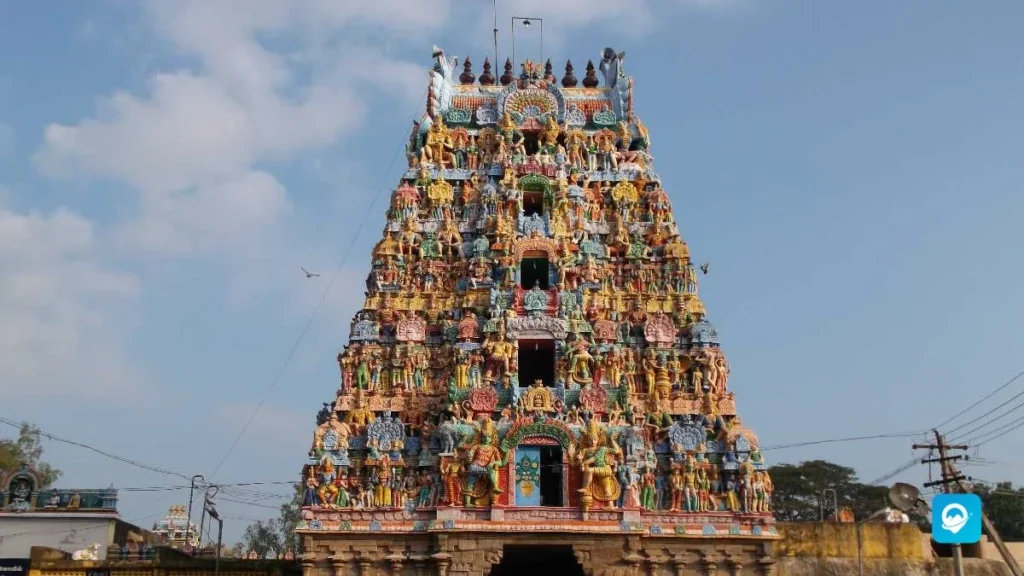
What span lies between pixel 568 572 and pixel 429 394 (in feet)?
21.9

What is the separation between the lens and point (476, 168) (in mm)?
29500

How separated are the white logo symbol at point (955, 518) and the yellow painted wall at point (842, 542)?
21.5 m

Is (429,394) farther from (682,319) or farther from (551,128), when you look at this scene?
(551,128)

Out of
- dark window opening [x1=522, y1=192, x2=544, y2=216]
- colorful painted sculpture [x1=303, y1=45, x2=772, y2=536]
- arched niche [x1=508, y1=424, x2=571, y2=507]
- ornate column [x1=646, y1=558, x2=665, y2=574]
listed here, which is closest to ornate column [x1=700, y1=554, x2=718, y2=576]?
colorful painted sculpture [x1=303, y1=45, x2=772, y2=536]

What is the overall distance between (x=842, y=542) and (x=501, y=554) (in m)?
9.86

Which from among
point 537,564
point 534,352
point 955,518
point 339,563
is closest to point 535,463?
point 534,352

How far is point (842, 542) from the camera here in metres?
25.3

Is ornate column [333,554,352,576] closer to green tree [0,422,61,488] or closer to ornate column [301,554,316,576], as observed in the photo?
ornate column [301,554,316,576]

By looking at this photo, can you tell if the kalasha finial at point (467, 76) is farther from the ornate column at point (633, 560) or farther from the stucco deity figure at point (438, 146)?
the ornate column at point (633, 560)

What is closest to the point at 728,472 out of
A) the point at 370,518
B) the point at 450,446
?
the point at 450,446

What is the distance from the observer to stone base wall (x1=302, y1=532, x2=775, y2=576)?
73.4 feet

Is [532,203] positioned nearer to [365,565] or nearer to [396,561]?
[396,561]

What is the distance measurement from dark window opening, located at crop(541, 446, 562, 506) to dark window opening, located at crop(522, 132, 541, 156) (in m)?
10.7

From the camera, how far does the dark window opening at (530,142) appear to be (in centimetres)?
3020
